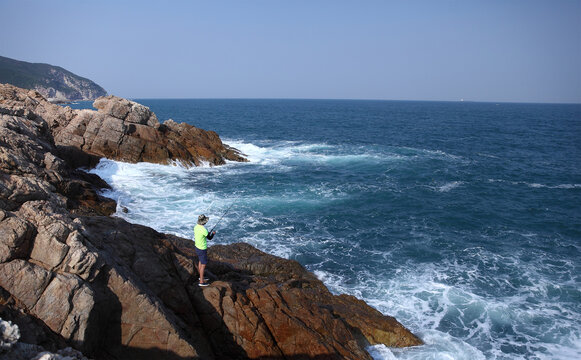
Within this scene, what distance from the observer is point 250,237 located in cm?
2020

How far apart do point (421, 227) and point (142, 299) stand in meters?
18.5

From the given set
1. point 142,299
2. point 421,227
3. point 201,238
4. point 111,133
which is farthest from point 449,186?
point 142,299

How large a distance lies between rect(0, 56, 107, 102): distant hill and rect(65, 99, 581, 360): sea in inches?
4708

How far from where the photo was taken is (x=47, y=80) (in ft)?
517

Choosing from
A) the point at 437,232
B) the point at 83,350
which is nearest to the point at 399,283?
the point at 437,232

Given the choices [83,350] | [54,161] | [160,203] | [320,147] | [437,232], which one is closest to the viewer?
[83,350]

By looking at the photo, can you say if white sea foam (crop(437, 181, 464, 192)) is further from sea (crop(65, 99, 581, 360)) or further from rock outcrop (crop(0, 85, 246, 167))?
rock outcrop (crop(0, 85, 246, 167))

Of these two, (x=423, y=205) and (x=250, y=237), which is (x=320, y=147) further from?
(x=250, y=237)

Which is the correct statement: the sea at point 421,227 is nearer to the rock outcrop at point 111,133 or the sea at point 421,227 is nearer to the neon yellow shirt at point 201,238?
the rock outcrop at point 111,133

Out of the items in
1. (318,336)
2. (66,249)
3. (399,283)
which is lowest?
(399,283)

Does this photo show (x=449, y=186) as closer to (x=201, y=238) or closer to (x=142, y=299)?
(x=201, y=238)

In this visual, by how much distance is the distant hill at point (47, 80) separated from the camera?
139000 mm

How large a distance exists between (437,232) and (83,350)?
64.5ft

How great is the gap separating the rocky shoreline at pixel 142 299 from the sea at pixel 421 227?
91.6 inches
